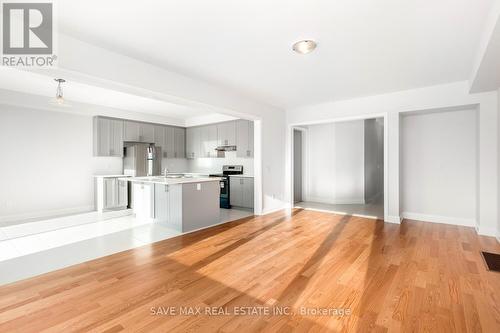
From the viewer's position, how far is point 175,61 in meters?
3.26

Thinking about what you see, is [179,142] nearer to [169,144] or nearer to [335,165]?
[169,144]

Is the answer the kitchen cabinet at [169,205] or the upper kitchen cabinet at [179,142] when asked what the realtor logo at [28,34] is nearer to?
the kitchen cabinet at [169,205]

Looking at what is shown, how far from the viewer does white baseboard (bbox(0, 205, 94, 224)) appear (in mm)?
4891

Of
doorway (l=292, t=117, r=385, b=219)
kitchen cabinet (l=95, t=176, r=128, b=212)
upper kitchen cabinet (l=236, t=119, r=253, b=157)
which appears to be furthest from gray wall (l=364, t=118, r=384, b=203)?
kitchen cabinet (l=95, t=176, r=128, b=212)

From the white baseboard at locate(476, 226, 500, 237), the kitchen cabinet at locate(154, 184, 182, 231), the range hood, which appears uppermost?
the range hood

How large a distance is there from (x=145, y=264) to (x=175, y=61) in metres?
2.65

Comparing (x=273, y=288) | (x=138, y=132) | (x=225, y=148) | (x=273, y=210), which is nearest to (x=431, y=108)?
(x=273, y=210)

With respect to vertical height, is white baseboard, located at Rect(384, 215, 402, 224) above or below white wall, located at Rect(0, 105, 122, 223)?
below

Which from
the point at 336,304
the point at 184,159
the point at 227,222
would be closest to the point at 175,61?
the point at 227,222

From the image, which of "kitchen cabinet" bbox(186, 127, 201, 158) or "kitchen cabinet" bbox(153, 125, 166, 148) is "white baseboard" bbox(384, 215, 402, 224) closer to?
"kitchen cabinet" bbox(186, 127, 201, 158)

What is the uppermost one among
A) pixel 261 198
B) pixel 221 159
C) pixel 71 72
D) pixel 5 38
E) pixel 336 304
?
pixel 5 38

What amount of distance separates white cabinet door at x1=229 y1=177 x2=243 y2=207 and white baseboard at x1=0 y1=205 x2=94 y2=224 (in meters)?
3.53

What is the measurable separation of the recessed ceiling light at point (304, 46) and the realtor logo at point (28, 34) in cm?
243

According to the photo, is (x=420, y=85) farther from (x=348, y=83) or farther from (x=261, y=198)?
(x=261, y=198)
